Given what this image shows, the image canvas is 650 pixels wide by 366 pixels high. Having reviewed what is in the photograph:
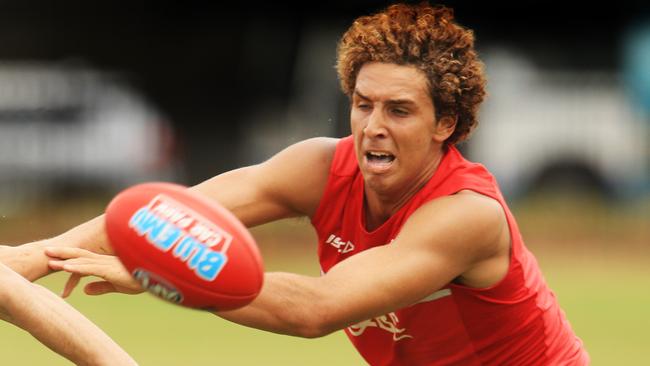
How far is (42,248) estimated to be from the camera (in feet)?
17.2

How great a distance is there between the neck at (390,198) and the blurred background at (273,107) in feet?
30.3

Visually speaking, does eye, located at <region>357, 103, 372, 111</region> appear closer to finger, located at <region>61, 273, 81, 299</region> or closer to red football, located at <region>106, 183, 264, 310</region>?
red football, located at <region>106, 183, 264, 310</region>

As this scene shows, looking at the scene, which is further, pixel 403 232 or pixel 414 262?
pixel 403 232

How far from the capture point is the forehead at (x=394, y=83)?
5.09m

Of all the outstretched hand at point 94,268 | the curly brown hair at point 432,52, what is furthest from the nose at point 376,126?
the outstretched hand at point 94,268

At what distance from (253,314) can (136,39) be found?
39.0ft

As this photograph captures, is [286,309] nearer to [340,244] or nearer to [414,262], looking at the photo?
[414,262]

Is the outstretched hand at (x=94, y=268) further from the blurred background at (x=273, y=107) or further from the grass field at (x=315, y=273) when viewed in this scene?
the blurred background at (x=273, y=107)

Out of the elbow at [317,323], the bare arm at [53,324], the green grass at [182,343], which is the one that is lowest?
the green grass at [182,343]

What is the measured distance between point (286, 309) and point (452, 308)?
788mm

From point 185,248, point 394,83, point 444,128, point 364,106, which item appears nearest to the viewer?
point 185,248

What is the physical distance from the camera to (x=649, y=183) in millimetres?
16031

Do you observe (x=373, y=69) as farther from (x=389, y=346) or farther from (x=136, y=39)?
(x=136, y=39)

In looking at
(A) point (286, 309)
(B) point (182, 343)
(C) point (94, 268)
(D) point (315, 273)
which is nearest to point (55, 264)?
(C) point (94, 268)
